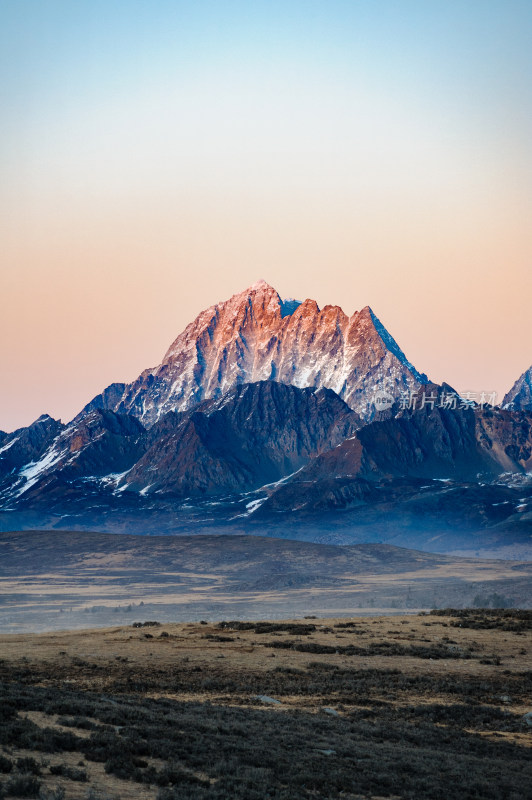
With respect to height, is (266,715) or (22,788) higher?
(22,788)

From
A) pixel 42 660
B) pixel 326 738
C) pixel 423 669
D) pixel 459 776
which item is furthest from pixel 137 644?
pixel 459 776

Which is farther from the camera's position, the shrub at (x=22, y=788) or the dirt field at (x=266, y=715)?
the dirt field at (x=266, y=715)

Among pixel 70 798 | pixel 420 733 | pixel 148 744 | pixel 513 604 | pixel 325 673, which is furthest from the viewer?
pixel 513 604

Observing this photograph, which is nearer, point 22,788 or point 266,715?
point 22,788

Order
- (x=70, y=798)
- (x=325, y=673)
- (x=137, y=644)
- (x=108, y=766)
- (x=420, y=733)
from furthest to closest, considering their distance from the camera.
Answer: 1. (x=137, y=644)
2. (x=325, y=673)
3. (x=420, y=733)
4. (x=108, y=766)
5. (x=70, y=798)

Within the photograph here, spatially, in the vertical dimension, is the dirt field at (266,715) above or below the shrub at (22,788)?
below

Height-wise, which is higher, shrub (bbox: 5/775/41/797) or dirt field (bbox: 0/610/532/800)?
shrub (bbox: 5/775/41/797)

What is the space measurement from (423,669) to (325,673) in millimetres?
6434

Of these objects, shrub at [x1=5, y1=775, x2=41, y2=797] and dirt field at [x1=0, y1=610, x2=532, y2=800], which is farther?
dirt field at [x1=0, y1=610, x2=532, y2=800]

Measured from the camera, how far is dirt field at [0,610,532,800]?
82.9 feet

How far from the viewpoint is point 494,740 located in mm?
35031

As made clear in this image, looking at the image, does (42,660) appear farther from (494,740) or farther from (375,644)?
(494,740)

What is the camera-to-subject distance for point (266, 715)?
3656cm

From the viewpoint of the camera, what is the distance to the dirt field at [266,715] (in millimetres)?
25266
